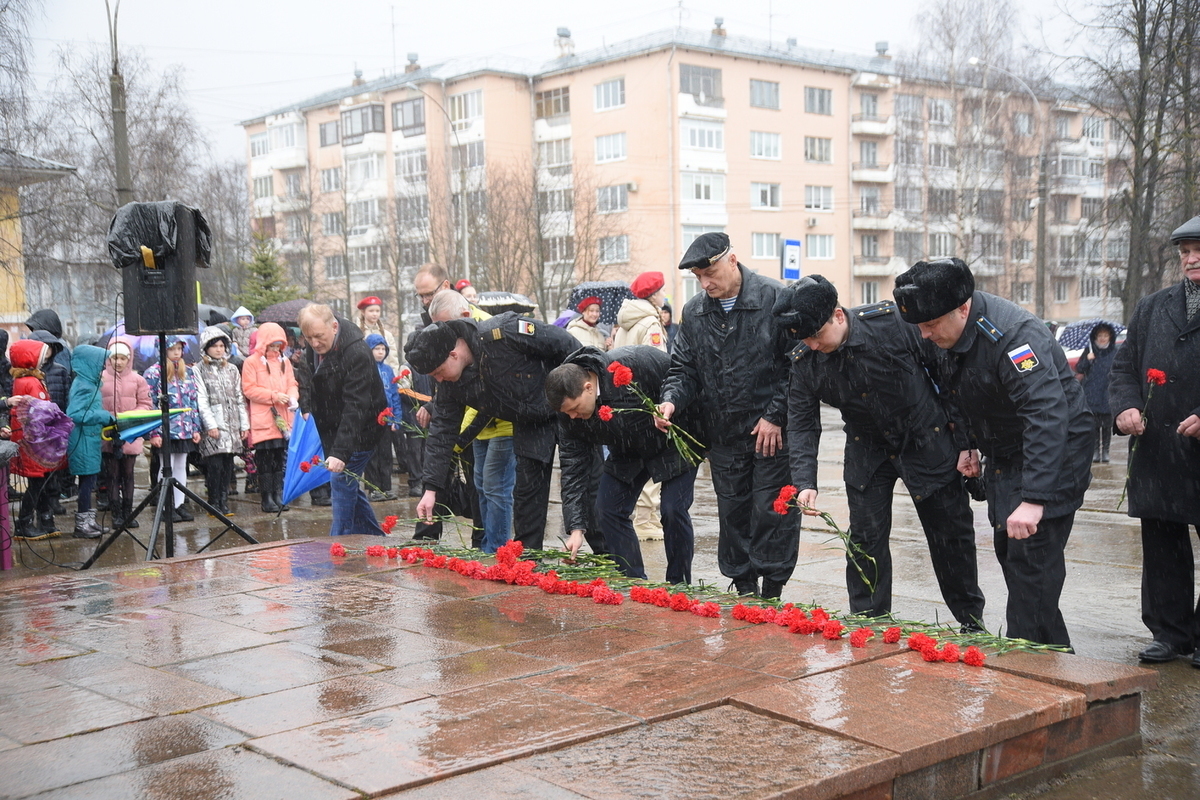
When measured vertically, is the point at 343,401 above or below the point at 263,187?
below

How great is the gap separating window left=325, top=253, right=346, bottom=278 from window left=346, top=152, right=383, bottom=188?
4.15 m

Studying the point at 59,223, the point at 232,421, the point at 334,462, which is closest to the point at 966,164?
the point at 59,223

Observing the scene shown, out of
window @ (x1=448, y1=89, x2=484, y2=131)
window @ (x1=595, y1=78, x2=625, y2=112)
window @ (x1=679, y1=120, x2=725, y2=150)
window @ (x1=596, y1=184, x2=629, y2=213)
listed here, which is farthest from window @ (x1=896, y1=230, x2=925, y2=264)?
window @ (x1=448, y1=89, x2=484, y2=131)

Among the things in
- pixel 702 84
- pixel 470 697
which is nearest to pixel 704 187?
pixel 702 84

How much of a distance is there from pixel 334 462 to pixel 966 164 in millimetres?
43079

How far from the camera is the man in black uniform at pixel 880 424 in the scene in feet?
18.3

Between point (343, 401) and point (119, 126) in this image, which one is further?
point (119, 126)

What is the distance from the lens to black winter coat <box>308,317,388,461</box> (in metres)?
7.73

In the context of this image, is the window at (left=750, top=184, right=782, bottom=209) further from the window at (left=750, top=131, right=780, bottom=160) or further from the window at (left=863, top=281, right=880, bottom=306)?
the window at (left=863, top=281, right=880, bottom=306)

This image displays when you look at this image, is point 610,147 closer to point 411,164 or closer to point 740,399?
point 411,164

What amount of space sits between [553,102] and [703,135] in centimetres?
863

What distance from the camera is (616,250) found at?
51.7m

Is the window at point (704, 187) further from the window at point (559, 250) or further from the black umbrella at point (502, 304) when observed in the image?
the black umbrella at point (502, 304)

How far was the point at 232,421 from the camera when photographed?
1193cm
